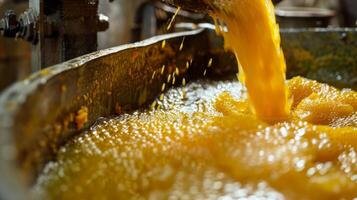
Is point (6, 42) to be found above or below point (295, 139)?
above

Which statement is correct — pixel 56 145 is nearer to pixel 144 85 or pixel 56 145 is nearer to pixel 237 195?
pixel 237 195

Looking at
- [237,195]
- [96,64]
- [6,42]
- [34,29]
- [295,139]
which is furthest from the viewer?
[6,42]

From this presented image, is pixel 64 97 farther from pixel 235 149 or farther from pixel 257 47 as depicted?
pixel 257 47

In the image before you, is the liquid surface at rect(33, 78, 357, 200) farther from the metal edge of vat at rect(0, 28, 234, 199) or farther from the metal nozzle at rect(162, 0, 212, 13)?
the metal nozzle at rect(162, 0, 212, 13)

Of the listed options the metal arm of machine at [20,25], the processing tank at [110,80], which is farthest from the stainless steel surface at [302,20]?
the metal arm of machine at [20,25]

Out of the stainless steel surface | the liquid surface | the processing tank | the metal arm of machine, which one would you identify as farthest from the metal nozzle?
the stainless steel surface

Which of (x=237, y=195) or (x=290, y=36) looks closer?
(x=237, y=195)

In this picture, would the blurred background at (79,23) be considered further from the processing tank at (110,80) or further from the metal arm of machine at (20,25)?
the processing tank at (110,80)

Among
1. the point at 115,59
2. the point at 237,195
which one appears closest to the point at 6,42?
the point at 115,59
